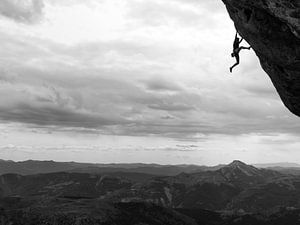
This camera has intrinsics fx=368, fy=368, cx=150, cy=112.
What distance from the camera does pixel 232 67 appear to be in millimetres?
42344

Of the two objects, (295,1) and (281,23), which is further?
(281,23)

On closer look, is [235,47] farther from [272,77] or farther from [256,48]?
[272,77]

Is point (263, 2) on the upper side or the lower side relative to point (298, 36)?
upper

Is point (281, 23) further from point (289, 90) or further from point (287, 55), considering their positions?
point (289, 90)

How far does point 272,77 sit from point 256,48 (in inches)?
269

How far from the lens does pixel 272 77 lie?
1839 inches

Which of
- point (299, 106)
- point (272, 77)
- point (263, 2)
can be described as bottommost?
point (299, 106)

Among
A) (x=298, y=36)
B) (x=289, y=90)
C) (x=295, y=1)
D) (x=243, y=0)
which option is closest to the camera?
(x=295, y=1)

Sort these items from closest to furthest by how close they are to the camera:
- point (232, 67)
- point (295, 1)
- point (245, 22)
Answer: point (295, 1) < point (245, 22) < point (232, 67)

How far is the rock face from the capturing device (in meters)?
33.2

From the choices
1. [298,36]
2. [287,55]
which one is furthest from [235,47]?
[298,36]

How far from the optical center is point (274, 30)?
3734 cm

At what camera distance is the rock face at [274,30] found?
109 feet

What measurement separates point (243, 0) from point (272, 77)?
13.4 meters
